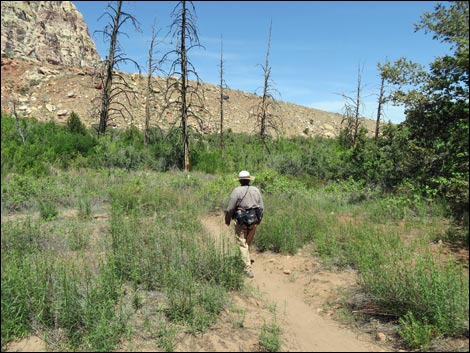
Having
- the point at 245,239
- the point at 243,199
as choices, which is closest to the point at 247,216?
the point at 243,199

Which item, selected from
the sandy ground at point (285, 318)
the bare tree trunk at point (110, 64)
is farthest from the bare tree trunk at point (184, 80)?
the sandy ground at point (285, 318)

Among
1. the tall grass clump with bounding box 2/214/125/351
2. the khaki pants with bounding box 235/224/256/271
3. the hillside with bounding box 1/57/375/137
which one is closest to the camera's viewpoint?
the tall grass clump with bounding box 2/214/125/351

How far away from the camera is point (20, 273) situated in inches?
150

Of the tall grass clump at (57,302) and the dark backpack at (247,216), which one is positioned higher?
the dark backpack at (247,216)

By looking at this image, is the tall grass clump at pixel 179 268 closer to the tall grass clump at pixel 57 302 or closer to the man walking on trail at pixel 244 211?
the man walking on trail at pixel 244 211

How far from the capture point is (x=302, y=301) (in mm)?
5234

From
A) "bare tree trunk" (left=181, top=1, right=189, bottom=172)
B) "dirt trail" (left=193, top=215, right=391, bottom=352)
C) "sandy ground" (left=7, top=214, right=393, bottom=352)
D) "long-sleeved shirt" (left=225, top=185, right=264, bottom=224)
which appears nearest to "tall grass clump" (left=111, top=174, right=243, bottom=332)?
"sandy ground" (left=7, top=214, right=393, bottom=352)

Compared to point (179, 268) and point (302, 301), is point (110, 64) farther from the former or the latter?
point (302, 301)

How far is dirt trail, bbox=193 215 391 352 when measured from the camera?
391 cm

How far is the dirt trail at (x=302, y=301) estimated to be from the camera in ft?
12.8

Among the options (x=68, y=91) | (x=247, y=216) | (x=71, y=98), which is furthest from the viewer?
(x=68, y=91)

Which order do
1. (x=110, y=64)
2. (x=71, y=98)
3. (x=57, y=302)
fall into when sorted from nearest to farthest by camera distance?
(x=57, y=302), (x=110, y=64), (x=71, y=98)

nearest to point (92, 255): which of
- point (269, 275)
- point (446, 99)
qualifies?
point (269, 275)

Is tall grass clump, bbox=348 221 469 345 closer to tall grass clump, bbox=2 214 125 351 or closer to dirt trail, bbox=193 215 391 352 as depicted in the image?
dirt trail, bbox=193 215 391 352
